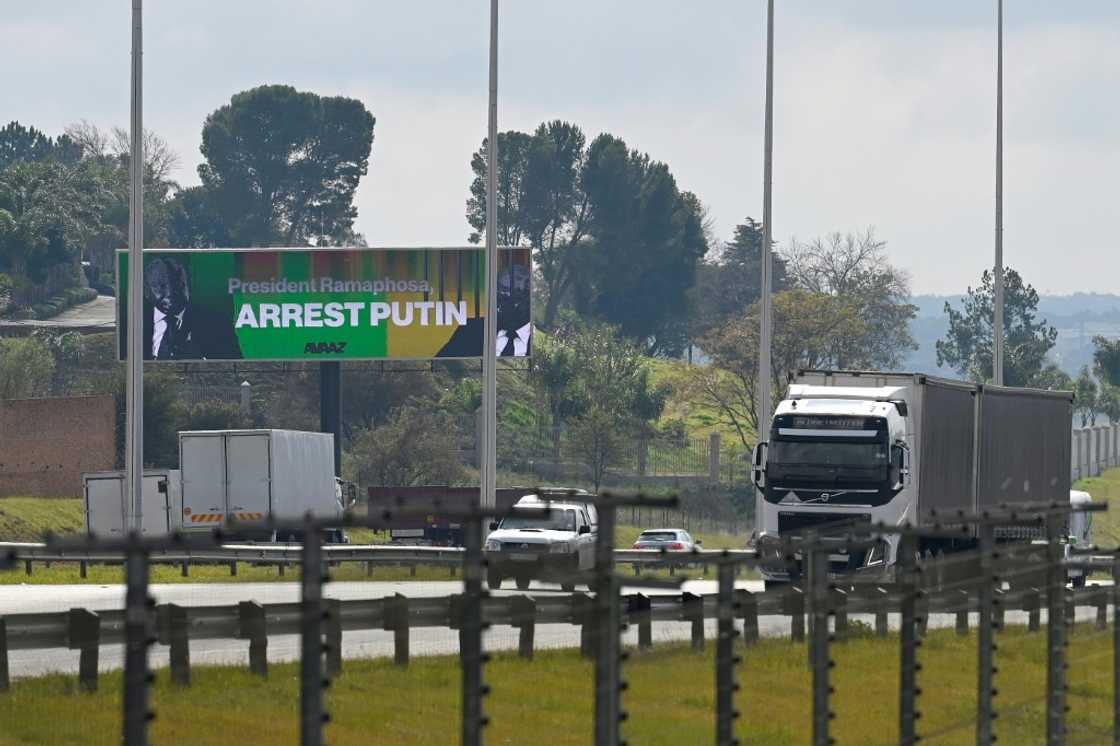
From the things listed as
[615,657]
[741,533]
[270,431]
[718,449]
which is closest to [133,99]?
[270,431]

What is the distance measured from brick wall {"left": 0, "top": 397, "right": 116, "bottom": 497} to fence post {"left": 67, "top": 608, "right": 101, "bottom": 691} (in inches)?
2587

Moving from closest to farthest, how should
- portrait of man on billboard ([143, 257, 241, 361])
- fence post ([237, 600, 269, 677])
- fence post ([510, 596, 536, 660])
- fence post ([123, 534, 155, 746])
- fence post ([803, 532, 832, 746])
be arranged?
fence post ([123, 534, 155, 746]) → fence post ([510, 596, 536, 660]) → fence post ([803, 532, 832, 746]) → fence post ([237, 600, 269, 677]) → portrait of man on billboard ([143, 257, 241, 361])

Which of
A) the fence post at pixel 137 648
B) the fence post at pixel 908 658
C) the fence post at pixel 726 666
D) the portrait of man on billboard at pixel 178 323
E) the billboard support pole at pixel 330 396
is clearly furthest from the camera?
the billboard support pole at pixel 330 396

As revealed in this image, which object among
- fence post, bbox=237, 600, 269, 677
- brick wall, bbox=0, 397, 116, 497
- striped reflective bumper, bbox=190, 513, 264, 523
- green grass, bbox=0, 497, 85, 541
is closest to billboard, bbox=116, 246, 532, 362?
brick wall, bbox=0, 397, 116, 497

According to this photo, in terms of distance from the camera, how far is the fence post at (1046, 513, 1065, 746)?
43.6ft

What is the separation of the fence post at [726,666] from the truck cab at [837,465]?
25.5m

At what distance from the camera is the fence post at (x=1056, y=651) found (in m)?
13.3

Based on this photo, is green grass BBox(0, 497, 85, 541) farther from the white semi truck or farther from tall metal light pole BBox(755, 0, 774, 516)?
the white semi truck

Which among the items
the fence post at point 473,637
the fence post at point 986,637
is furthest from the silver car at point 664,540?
the fence post at point 473,637

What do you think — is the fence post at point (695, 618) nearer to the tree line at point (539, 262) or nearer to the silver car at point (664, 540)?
the silver car at point (664, 540)

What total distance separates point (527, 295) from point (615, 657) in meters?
73.4

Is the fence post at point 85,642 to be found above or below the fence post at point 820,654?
below

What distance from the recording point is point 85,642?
16.6 m

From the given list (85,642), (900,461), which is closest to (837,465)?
(900,461)
